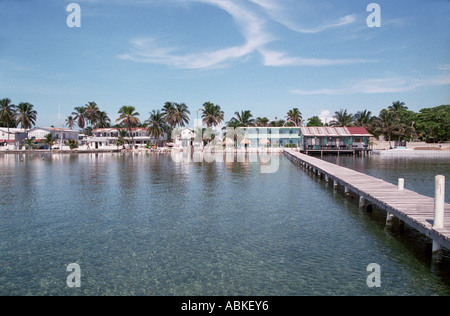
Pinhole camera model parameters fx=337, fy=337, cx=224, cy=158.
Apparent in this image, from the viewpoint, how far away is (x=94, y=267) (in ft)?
32.1

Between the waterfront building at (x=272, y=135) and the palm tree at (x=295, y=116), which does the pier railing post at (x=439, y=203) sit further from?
the palm tree at (x=295, y=116)

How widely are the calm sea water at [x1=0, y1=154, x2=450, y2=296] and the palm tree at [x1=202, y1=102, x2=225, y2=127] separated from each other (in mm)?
68627

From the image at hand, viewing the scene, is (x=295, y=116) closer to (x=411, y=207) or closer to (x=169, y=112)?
(x=169, y=112)

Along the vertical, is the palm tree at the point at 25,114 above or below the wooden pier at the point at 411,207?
above

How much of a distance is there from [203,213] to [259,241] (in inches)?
193

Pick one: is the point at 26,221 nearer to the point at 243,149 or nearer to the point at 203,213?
the point at 203,213

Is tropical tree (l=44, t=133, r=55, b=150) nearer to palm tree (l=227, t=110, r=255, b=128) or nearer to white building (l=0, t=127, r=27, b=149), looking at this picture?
white building (l=0, t=127, r=27, b=149)

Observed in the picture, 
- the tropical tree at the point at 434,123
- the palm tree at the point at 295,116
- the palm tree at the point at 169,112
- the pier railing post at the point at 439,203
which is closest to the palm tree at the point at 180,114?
the palm tree at the point at 169,112

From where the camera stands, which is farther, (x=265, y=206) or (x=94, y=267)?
(x=265, y=206)

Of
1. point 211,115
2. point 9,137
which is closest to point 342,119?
point 211,115

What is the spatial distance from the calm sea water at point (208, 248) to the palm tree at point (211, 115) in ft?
225

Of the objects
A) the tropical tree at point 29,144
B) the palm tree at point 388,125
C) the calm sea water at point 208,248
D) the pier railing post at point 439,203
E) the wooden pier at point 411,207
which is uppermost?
the palm tree at point 388,125

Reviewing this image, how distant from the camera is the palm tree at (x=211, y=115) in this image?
87.6 metres
